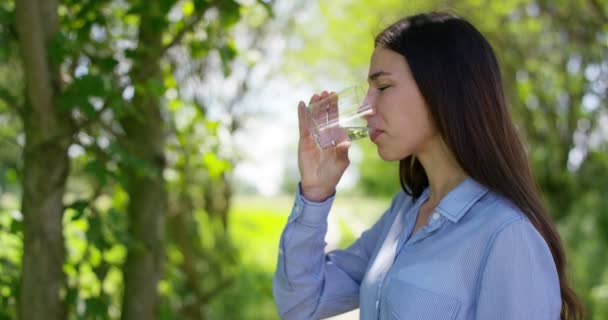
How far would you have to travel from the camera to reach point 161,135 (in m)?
3.40

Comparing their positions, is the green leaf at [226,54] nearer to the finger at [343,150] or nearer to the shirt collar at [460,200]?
the finger at [343,150]

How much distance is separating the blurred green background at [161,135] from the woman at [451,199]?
407 mm

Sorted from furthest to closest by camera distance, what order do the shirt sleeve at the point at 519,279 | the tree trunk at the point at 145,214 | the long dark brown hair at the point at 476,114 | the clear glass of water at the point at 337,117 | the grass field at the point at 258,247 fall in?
the grass field at the point at 258,247 → the tree trunk at the point at 145,214 → the clear glass of water at the point at 337,117 → the long dark brown hair at the point at 476,114 → the shirt sleeve at the point at 519,279

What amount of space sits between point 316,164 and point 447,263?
0.56 m

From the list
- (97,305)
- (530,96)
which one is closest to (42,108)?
(97,305)

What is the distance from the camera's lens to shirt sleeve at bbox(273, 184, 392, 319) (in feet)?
7.27

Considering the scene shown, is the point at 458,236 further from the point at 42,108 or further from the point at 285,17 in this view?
the point at 285,17

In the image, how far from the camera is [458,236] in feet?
6.07

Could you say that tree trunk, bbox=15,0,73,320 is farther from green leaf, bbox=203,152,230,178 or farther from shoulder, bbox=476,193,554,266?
shoulder, bbox=476,193,554,266

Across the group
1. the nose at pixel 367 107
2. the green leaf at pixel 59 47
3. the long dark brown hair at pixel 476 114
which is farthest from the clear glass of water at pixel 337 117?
the green leaf at pixel 59 47

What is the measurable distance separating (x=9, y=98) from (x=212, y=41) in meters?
0.84

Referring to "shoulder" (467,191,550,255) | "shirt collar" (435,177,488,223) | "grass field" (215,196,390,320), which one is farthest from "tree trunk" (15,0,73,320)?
"shoulder" (467,191,550,255)

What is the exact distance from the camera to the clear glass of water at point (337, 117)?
2.18m

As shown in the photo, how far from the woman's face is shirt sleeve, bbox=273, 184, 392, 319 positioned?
0.32 meters
